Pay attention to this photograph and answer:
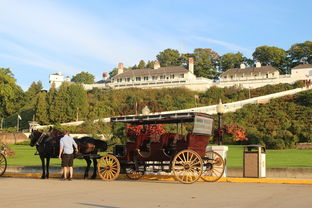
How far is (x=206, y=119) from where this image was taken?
46.1 ft

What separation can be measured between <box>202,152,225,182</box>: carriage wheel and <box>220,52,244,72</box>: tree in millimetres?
98311

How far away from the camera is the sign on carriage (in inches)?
534

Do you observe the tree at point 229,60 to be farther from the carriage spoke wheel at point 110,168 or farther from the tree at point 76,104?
the carriage spoke wheel at point 110,168

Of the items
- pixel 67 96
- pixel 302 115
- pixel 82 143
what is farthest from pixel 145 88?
pixel 82 143

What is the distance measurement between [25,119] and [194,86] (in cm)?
3394

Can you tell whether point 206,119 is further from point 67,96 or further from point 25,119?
point 25,119

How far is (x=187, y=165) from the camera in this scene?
13.2m

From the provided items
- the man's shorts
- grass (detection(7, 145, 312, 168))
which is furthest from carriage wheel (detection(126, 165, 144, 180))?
grass (detection(7, 145, 312, 168))

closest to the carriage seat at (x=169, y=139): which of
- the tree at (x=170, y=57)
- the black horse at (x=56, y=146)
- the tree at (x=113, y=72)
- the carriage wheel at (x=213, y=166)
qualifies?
the carriage wheel at (x=213, y=166)

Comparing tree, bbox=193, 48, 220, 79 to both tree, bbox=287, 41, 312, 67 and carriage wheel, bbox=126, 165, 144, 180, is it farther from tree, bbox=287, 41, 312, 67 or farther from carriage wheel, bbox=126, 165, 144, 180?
carriage wheel, bbox=126, 165, 144, 180

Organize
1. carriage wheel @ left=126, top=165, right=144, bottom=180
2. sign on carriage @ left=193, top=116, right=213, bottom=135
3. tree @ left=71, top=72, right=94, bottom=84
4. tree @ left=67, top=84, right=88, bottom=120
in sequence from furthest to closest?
tree @ left=71, top=72, right=94, bottom=84
tree @ left=67, top=84, right=88, bottom=120
carriage wheel @ left=126, top=165, right=144, bottom=180
sign on carriage @ left=193, top=116, right=213, bottom=135

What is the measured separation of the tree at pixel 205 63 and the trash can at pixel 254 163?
90.1 m

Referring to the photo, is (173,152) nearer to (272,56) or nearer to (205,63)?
(205,63)

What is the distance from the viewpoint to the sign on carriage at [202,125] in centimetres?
1355
